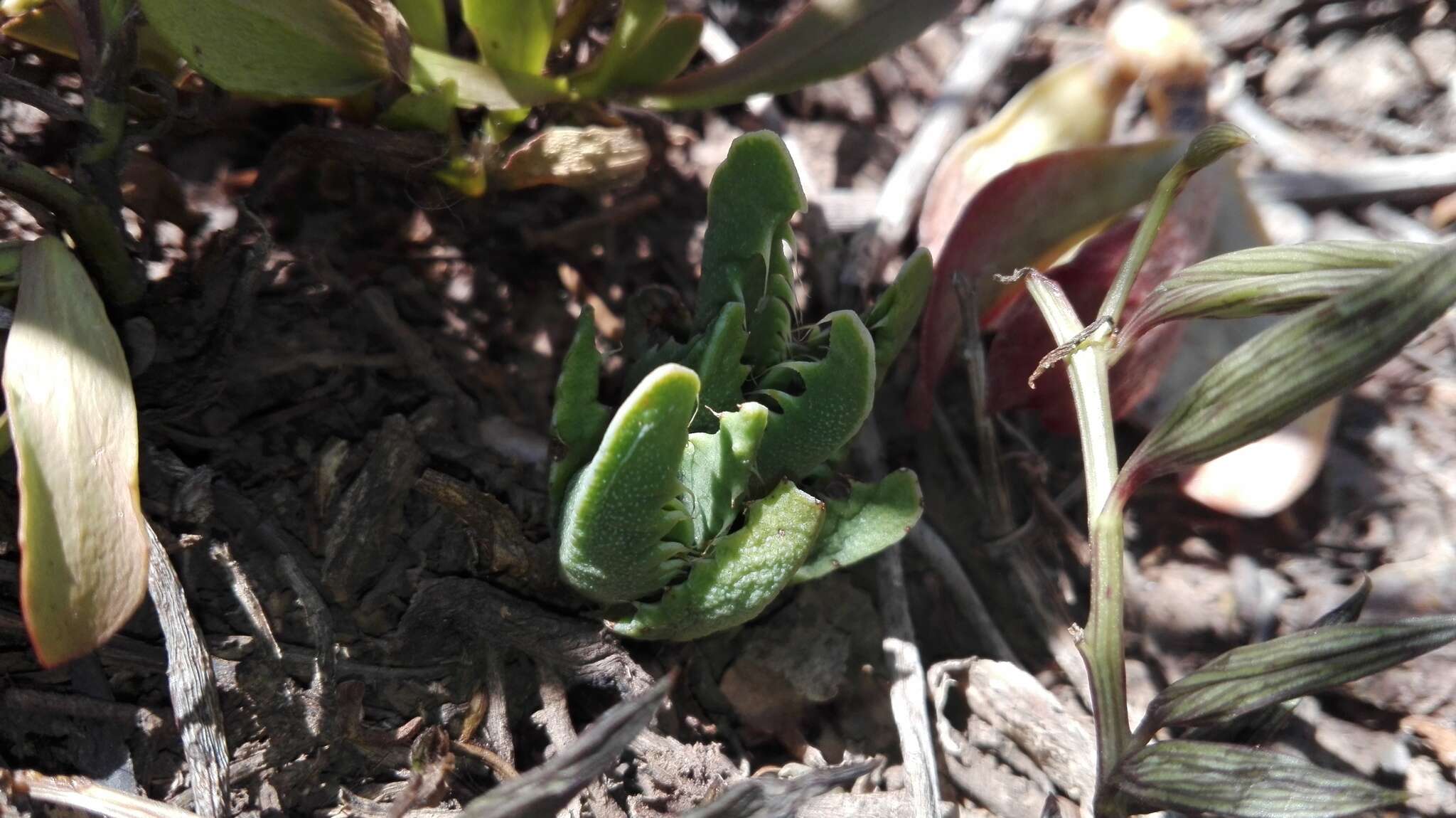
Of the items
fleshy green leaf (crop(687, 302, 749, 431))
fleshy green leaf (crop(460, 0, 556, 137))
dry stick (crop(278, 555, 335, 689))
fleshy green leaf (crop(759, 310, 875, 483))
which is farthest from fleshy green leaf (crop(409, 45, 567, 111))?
dry stick (crop(278, 555, 335, 689))

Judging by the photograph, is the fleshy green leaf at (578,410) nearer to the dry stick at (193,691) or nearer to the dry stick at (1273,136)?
the dry stick at (193,691)

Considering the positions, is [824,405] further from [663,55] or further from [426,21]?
[426,21]

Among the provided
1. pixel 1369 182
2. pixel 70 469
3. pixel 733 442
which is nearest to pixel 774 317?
pixel 733 442

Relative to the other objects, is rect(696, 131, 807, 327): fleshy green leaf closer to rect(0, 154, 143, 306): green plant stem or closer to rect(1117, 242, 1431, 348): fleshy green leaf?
rect(1117, 242, 1431, 348): fleshy green leaf

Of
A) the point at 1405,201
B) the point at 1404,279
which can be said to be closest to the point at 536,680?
the point at 1404,279

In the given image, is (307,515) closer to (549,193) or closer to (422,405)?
(422,405)

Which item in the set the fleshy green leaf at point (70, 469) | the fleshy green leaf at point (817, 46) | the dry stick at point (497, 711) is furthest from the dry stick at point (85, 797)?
the fleshy green leaf at point (817, 46)
